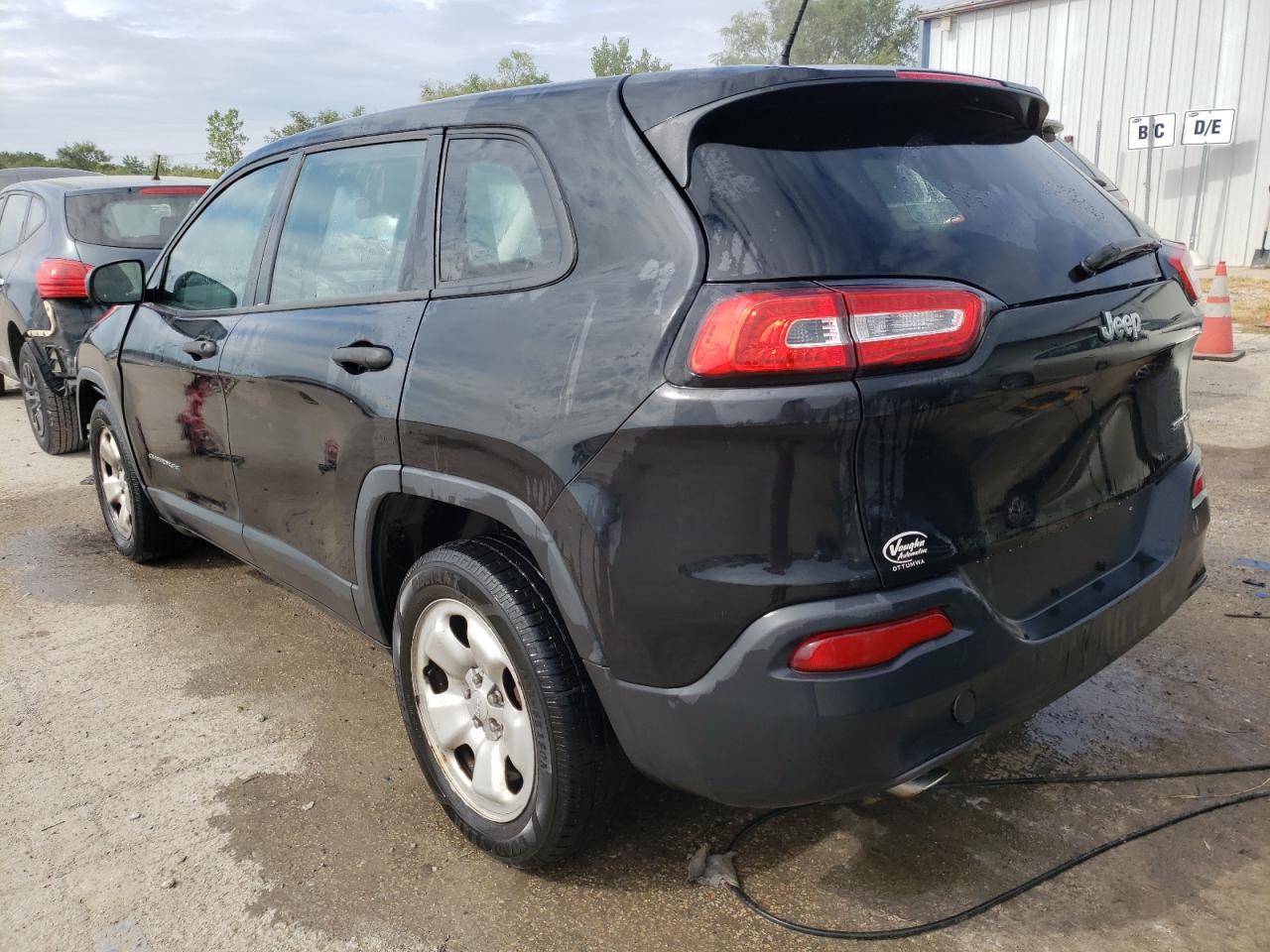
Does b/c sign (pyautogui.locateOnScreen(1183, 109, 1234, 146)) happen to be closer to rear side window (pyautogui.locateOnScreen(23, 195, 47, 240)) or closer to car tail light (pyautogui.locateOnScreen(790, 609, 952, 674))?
rear side window (pyautogui.locateOnScreen(23, 195, 47, 240))

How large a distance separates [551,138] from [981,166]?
0.93m

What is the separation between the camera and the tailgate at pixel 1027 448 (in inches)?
73.7

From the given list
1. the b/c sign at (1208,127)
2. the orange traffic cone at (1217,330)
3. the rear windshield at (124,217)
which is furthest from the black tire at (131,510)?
the b/c sign at (1208,127)

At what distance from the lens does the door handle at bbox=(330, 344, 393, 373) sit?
2561 millimetres

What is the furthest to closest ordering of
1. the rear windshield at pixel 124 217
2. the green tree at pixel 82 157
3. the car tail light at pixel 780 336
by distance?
the green tree at pixel 82 157
the rear windshield at pixel 124 217
the car tail light at pixel 780 336

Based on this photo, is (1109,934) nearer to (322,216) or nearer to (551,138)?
(551,138)

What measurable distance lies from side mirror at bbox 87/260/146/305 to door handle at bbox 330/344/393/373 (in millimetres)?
1663

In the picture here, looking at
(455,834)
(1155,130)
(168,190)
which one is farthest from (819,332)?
(1155,130)

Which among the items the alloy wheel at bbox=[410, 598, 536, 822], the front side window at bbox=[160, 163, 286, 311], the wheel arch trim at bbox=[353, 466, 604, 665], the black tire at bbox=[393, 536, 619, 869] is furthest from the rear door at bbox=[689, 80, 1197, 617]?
the front side window at bbox=[160, 163, 286, 311]

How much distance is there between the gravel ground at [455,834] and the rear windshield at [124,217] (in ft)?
12.4

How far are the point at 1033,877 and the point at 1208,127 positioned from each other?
731 inches

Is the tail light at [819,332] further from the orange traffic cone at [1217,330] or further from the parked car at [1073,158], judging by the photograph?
the orange traffic cone at [1217,330]

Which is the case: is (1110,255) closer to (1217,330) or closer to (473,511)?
(473,511)

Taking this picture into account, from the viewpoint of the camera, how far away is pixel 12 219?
7.38m
